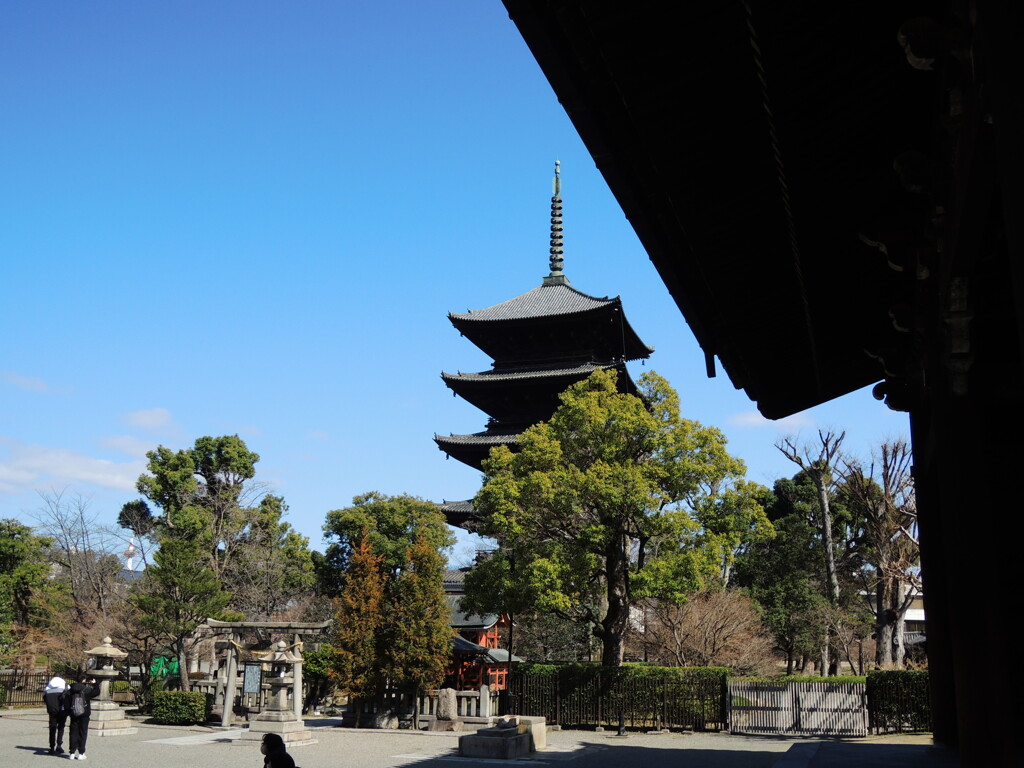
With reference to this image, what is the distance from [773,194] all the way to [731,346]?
2224 millimetres

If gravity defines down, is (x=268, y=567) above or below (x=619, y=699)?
above

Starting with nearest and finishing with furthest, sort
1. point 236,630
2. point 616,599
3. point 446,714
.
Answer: point 446,714, point 236,630, point 616,599

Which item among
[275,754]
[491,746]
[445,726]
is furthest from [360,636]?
[275,754]

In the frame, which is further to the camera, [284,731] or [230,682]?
[230,682]

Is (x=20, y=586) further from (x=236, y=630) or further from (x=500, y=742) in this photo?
(x=500, y=742)

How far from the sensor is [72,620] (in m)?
33.6

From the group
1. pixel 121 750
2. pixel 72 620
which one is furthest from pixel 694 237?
pixel 72 620

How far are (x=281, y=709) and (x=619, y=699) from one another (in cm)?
837

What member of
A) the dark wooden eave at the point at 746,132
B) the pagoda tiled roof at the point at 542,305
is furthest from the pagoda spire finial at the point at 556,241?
the dark wooden eave at the point at 746,132

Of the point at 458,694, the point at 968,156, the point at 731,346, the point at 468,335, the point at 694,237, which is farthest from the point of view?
the point at 468,335

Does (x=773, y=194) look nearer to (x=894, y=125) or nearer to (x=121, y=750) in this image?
(x=894, y=125)

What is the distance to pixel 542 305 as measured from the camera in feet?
122

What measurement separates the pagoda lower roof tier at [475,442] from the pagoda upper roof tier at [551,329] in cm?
301

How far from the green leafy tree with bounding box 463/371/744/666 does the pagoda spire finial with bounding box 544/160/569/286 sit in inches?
667
